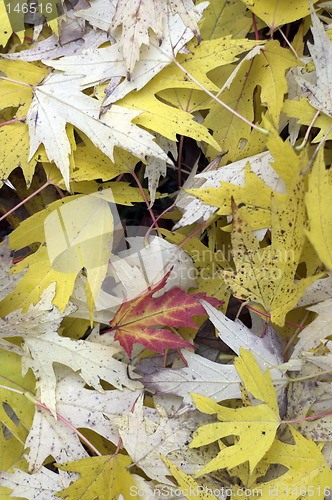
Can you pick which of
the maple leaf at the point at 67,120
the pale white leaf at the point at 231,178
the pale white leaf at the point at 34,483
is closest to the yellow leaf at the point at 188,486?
the pale white leaf at the point at 34,483

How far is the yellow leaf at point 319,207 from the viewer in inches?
24.1

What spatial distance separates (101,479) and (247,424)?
0.28 meters

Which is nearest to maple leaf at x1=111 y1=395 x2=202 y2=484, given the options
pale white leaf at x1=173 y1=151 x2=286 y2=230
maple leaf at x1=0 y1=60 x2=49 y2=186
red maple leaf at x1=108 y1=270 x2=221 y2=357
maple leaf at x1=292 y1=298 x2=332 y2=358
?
red maple leaf at x1=108 y1=270 x2=221 y2=357

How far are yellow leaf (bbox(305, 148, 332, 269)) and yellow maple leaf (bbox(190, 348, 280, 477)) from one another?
0.22 metres

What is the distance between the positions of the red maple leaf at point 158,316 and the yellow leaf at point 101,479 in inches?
7.4

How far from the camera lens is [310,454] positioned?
2.31ft

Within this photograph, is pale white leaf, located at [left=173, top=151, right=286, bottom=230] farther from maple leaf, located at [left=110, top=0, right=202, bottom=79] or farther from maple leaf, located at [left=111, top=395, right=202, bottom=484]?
maple leaf, located at [left=111, top=395, right=202, bottom=484]

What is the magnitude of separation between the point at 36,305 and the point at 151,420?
292 millimetres

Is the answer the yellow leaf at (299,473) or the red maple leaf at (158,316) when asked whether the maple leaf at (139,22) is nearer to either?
the red maple leaf at (158,316)

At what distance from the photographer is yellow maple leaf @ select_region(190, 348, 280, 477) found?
693mm

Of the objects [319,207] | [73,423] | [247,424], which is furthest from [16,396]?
[319,207]

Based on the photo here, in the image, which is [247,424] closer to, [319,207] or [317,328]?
[317,328]

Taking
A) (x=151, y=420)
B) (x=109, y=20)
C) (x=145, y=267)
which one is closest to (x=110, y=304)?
(x=145, y=267)

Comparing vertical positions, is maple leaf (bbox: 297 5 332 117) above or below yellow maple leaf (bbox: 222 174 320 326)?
above
